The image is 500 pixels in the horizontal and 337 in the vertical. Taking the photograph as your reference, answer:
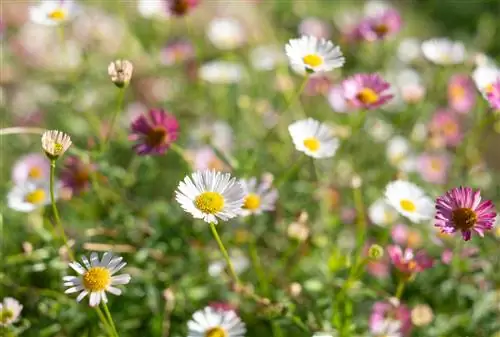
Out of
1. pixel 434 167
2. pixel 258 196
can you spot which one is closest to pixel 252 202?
pixel 258 196

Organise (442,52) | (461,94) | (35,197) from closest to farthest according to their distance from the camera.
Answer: (35,197) < (442,52) < (461,94)

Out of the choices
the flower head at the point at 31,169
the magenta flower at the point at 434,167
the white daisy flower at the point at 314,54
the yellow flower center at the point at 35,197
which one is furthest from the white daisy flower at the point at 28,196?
the magenta flower at the point at 434,167

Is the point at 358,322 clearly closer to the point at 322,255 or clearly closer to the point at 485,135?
the point at 322,255

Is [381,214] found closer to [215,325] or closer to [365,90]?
[365,90]

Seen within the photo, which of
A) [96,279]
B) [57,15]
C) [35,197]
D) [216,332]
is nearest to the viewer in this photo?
[96,279]

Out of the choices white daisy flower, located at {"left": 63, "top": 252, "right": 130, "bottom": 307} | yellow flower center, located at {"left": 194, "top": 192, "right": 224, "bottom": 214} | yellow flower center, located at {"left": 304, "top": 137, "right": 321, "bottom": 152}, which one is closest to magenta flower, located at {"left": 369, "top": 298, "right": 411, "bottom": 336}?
yellow flower center, located at {"left": 304, "top": 137, "right": 321, "bottom": 152}

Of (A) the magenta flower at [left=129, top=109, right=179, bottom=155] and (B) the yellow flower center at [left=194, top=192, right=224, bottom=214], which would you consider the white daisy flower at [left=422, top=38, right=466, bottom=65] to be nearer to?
(A) the magenta flower at [left=129, top=109, right=179, bottom=155]
